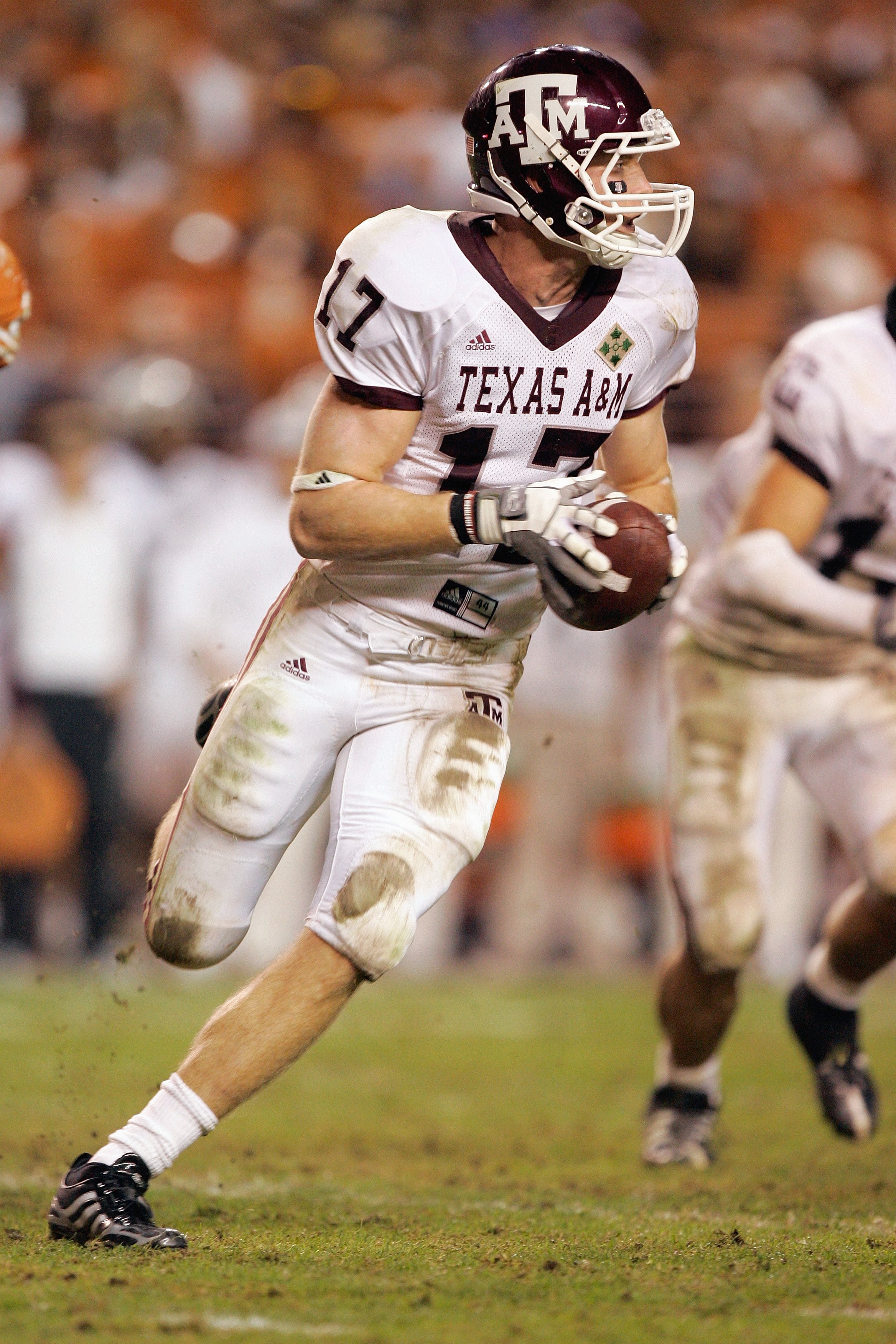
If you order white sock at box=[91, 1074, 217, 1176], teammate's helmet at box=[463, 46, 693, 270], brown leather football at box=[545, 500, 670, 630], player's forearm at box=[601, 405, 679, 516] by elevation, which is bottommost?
white sock at box=[91, 1074, 217, 1176]

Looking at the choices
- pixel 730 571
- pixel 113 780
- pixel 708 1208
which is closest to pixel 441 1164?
pixel 708 1208

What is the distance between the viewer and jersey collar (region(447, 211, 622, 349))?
303cm

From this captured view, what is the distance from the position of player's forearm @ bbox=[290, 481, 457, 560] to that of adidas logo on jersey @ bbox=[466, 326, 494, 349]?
0.83 ft

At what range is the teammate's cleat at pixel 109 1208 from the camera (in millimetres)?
2836

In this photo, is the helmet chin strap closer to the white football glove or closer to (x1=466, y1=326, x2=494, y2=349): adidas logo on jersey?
(x1=466, y1=326, x2=494, y2=349): adidas logo on jersey

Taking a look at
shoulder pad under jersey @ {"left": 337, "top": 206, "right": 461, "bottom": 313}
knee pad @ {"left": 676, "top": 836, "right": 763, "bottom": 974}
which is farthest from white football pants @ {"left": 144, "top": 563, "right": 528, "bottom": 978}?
knee pad @ {"left": 676, "top": 836, "right": 763, "bottom": 974}

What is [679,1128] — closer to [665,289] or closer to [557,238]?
[665,289]

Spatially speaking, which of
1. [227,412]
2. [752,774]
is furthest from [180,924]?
[227,412]

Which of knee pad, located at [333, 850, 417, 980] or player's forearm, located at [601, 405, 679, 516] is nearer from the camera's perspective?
knee pad, located at [333, 850, 417, 980]

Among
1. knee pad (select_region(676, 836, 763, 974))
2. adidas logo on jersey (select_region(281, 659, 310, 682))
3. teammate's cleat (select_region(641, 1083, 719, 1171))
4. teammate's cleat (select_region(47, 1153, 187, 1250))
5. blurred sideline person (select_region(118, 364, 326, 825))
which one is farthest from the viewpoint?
blurred sideline person (select_region(118, 364, 326, 825))

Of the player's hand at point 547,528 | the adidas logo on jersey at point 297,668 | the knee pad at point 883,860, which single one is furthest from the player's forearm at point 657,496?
the knee pad at point 883,860

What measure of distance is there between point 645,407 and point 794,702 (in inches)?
45.3

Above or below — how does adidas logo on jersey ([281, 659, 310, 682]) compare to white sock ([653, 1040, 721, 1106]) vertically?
above

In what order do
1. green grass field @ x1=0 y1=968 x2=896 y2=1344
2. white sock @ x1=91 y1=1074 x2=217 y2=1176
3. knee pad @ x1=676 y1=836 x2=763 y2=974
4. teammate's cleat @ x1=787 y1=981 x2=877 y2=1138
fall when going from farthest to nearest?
teammate's cleat @ x1=787 y1=981 x2=877 y2=1138 < knee pad @ x1=676 y1=836 x2=763 y2=974 < white sock @ x1=91 y1=1074 x2=217 y2=1176 < green grass field @ x1=0 y1=968 x2=896 y2=1344
